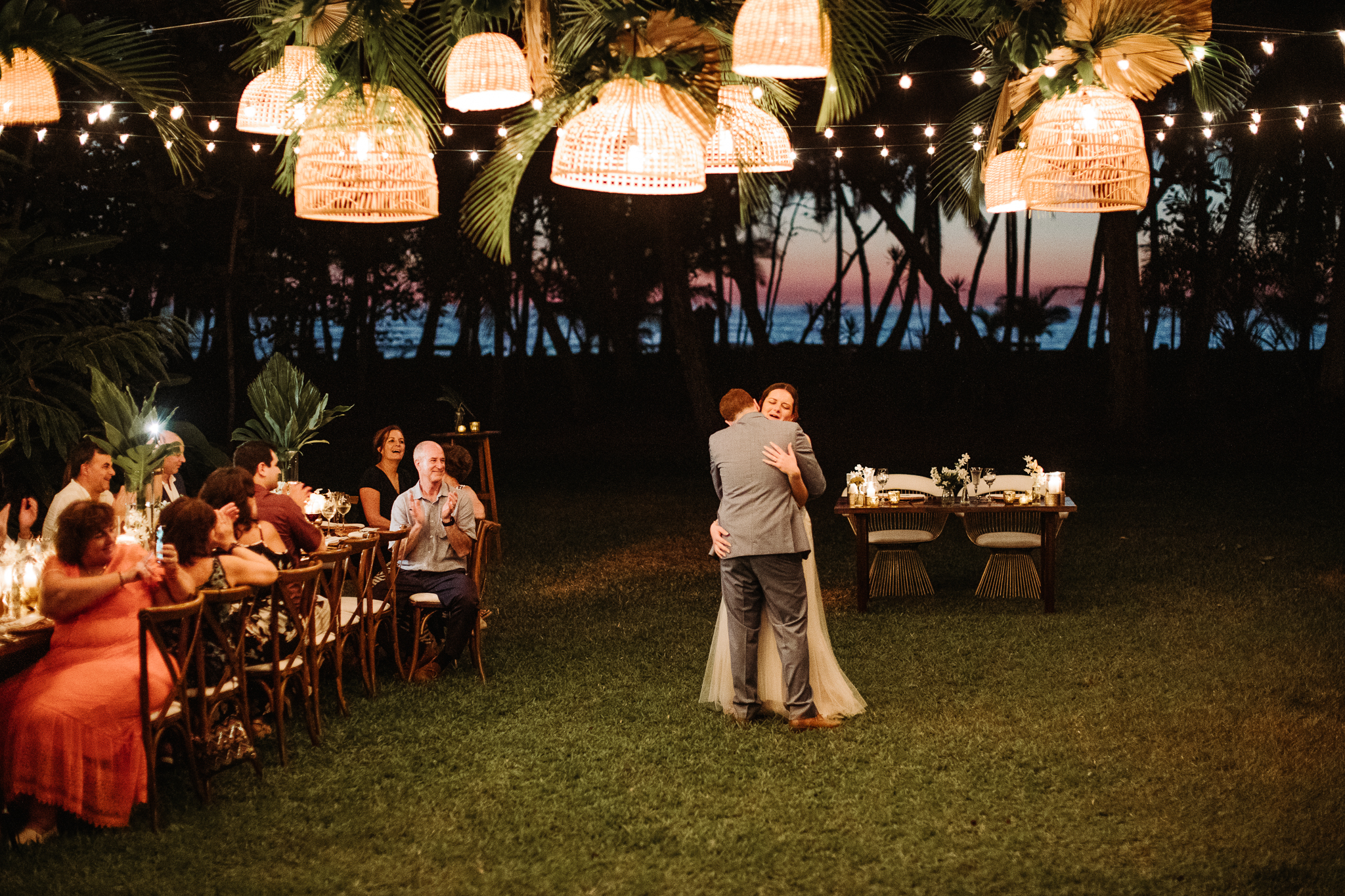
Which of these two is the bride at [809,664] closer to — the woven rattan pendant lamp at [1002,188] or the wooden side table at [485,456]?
the woven rattan pendant lamp at [1002,188]

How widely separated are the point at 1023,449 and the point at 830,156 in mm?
8310

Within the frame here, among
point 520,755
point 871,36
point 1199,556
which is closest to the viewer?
point 871,36

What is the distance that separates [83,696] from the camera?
4344mm

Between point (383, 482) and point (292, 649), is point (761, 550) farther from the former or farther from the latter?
point (383, 482)

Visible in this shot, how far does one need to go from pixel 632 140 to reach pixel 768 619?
3.86 meters

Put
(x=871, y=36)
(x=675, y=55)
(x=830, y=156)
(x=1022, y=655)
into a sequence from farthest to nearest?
(x=830, y=156) → (x=1022, y=655) → (x=871, y=36) → (x=675, y=55)

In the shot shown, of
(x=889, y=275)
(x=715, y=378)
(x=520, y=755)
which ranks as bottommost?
(x=520, y=755)

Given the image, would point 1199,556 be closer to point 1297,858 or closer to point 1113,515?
point 1113,515

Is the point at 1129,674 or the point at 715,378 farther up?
the point at 715,378

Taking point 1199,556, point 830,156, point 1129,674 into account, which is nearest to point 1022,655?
point 1129,674

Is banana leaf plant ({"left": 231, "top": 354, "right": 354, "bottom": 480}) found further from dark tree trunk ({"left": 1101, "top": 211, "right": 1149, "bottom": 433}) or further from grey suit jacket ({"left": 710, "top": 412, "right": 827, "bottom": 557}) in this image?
dark tree trunk ({"left": 1101, "top": 211, "right": 1149, "bottom": 433})

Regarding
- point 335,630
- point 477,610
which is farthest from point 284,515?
point 477,610

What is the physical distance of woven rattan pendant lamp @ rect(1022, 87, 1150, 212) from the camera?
7.97 feet

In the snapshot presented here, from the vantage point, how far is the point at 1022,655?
282 inches
